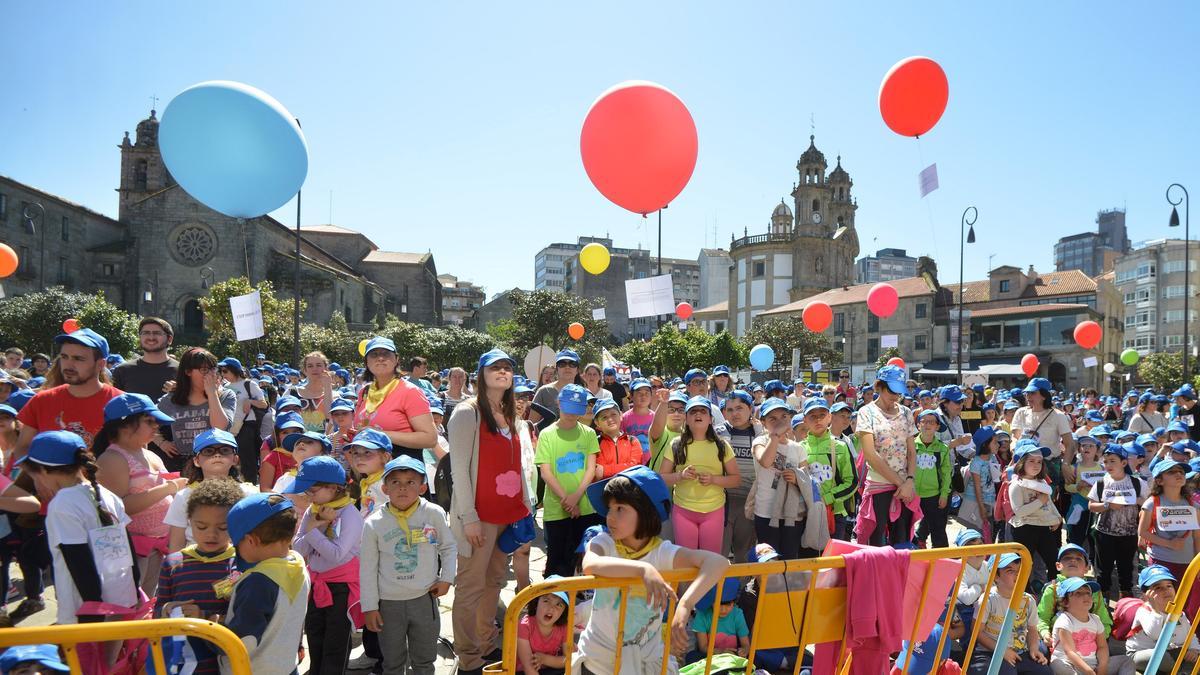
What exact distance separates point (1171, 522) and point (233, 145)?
8.29 meters

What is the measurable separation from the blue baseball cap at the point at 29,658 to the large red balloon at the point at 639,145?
19.0 feet

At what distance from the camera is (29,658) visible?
7.20ft

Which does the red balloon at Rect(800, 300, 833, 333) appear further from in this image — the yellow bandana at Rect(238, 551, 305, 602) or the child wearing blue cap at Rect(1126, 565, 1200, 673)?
the yellow bandana at Rect(238, 551, 305, 602)

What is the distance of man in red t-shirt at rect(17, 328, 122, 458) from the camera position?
3.96 metres

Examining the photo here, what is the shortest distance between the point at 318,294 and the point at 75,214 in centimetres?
1601

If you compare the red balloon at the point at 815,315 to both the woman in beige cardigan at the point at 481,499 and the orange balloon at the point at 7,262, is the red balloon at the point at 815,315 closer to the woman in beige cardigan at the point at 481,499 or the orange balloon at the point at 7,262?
the woman in beige cardigan at the point at 481,499

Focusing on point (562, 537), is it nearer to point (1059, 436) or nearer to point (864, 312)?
point (1059, 436)

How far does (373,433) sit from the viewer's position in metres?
4.25

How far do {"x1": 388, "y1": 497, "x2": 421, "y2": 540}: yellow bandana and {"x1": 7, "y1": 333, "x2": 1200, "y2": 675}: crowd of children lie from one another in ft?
0.04

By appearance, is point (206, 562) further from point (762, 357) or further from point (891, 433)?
point (762, 357)

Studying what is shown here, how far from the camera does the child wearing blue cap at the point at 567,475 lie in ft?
16.1

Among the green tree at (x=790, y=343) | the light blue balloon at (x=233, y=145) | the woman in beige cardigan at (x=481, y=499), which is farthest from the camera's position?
the green tree at (x=790, y=343)

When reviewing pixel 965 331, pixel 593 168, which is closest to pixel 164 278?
pixel 593 168

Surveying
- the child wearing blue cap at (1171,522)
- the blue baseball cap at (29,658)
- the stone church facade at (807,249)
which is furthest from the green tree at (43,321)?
the stone church facade at (807,249)
